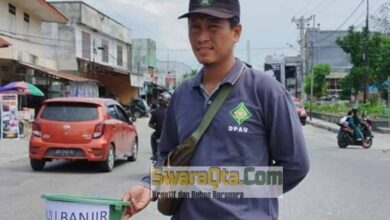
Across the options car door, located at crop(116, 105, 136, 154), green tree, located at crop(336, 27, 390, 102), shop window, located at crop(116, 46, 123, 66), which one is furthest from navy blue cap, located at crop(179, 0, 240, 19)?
shop window, located at crop(116, 46, 123, 66)

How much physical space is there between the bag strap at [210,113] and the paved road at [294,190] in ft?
18.3

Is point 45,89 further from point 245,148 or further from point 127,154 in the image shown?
point 245,148

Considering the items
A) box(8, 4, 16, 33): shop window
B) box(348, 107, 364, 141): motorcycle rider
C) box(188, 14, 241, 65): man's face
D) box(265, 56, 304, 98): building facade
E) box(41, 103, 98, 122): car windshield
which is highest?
box(8, 4, 16, 33): shop window

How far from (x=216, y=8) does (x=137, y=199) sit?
92 cm

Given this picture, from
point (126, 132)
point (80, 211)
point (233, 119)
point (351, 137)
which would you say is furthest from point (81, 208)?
point (351, 137)

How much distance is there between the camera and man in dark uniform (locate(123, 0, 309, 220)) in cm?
251

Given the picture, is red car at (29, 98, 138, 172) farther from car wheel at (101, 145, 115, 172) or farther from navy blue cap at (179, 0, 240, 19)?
navy blue cap at (179, 0, 240, 19)

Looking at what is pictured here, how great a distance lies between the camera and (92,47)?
160 ft

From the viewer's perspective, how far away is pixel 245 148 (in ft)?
8.22

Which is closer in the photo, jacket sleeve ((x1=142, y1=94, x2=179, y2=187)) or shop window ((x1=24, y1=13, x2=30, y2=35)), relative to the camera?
jacket sleeve ((x1=142, y1=94, x2=179, y2=187))

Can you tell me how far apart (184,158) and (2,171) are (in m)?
12.0

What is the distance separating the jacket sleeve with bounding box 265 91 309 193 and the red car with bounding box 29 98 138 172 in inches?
419

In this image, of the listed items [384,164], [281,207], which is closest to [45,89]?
[384,164]

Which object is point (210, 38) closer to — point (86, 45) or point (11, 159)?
point (11, 159)
